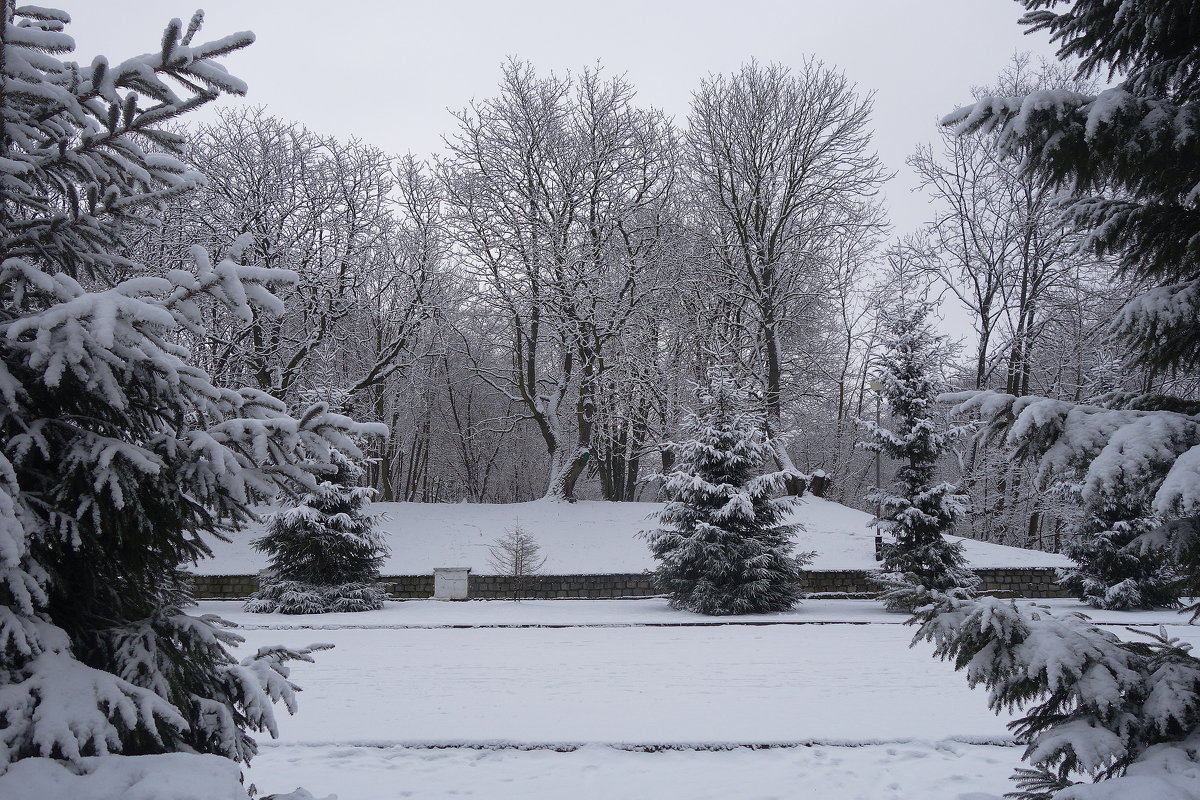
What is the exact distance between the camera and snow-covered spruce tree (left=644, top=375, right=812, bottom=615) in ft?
50.4

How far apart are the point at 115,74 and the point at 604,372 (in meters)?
23.3

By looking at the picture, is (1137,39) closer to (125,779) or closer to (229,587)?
(125,779)

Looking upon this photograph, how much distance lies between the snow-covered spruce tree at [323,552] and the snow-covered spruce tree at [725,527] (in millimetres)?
6083

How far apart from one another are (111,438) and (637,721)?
535 centimetres

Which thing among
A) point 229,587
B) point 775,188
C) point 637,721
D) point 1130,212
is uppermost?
point 775,188

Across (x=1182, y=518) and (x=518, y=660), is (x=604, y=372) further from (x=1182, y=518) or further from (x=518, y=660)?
(x=1182, y=518)

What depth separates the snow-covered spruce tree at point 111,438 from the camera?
99.7 inches

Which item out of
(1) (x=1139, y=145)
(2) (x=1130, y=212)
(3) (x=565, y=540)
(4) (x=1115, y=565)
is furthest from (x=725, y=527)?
(1) (x=1139, y=145)

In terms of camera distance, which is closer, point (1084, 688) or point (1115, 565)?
point (1084, 688)

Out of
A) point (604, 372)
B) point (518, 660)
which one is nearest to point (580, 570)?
point (604, 372)

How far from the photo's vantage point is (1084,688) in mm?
3211

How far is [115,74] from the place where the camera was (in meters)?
2.97

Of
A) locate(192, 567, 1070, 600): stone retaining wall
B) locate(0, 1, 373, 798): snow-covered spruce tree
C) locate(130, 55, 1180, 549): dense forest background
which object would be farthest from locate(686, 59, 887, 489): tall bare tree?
locate(0, 1, 373, 798): snow-covered spruce tree

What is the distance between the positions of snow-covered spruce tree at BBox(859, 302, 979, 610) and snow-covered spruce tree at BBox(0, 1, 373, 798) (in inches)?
566
